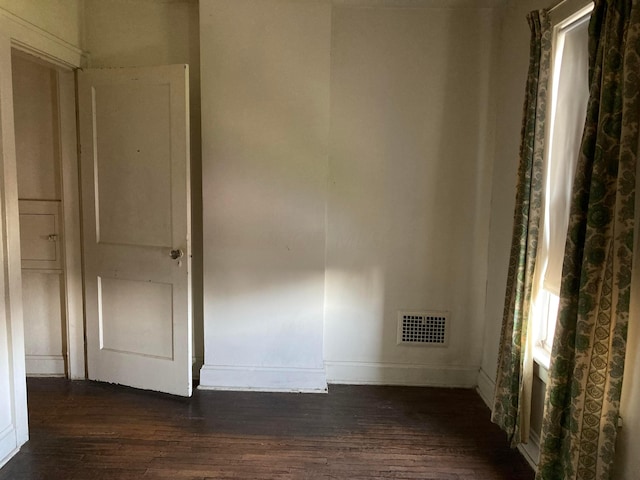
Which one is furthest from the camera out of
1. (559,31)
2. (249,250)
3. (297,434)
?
(249,250)

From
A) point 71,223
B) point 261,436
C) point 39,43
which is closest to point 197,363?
point 261,436

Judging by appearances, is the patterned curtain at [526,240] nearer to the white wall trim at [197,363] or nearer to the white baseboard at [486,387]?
the white baseboard at [486,387]

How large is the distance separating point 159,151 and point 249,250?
0.82 m

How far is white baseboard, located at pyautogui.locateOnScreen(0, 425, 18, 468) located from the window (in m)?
2.61

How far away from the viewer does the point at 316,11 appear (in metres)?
2.74

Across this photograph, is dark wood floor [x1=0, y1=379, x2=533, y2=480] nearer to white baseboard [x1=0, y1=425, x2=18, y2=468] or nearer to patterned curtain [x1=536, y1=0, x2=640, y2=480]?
white baseboard [x1=0, y1=425, x2=18, y2=468]

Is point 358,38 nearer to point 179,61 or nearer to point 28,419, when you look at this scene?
point 179,61

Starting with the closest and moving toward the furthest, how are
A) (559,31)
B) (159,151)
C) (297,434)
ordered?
(559,31) < (297,434) < (159,151)

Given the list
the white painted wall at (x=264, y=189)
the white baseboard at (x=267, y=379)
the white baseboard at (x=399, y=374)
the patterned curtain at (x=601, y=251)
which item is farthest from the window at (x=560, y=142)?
the white baseboard at (x=267, y=379)

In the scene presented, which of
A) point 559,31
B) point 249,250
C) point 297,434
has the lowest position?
point 297,434

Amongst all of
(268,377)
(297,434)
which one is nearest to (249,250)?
(268,377)

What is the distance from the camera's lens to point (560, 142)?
201 centimetres

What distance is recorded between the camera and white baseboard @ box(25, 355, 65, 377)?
310 cm

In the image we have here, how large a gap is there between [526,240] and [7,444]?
2709 mm
